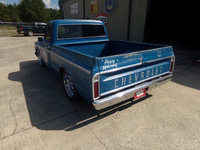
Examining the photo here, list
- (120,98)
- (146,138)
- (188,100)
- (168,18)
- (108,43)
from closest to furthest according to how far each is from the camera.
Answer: (146,138) < (120,98) < (188,100) < (108,43) < (168,18)

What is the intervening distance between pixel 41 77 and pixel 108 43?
288 cm

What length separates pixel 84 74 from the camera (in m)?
2.47

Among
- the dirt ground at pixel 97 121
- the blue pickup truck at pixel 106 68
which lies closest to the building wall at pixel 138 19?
the blue pickup truck at pixel 106 68

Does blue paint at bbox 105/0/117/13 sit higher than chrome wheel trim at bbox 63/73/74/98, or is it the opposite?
blue paint at bbox 105/0/117/13

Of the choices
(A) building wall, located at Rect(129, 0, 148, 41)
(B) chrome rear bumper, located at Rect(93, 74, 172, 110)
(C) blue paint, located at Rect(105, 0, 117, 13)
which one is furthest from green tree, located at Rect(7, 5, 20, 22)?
(B) chrome rear bumper, located at Rect(93, 74, 172, 110)

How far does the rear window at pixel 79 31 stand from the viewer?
4.10 meters

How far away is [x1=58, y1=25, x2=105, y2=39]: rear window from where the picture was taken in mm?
4098

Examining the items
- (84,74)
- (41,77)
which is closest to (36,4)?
(41,77)

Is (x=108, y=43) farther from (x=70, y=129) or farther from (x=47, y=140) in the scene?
(x=47, y=140)

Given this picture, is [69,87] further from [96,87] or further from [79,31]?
[79,31]

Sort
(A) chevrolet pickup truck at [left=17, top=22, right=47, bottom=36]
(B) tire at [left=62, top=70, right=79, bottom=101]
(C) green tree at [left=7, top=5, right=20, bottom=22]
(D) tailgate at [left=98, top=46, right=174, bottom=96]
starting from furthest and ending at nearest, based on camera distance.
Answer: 1. (C) green tree at [left=7, top=5, right=20, bottom=22]
2. (A) chevrolet pickup truck at [left=17, top=22, right=47, bottom=36]
3. (B) tire at [left=62, top=70, right=79, bottom=101]
4. (D) tailgate at [left=98, top=46, right=174, bottom=96]

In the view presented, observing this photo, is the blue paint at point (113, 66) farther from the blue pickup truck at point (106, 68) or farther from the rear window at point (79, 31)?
the rear window at point (79, 31)

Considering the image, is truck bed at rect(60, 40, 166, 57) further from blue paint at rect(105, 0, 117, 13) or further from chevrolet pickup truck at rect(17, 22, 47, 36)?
chevrolet pickup truck at rect(17, 22, 47, 36)

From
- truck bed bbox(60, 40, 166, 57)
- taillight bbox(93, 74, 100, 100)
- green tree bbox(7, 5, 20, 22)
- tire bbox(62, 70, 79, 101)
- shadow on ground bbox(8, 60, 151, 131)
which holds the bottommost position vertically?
shadow on ground bbox(8, 60, 151, 131)
